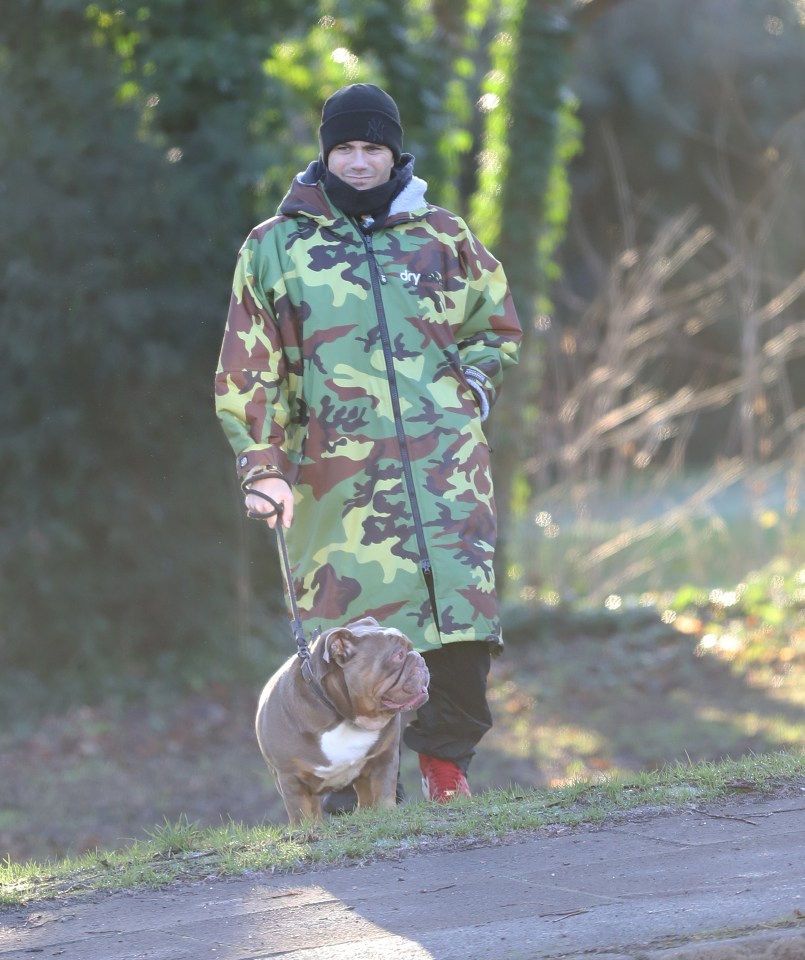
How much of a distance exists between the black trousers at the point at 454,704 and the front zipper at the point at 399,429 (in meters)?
0.21

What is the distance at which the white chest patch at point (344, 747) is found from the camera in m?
4.26

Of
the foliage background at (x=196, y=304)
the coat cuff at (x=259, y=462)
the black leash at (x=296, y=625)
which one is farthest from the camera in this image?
the foliage background at (x=196, y=304)

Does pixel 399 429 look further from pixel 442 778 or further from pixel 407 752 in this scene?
pixel 407 752

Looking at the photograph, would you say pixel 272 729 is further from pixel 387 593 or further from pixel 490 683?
pixel 490 683

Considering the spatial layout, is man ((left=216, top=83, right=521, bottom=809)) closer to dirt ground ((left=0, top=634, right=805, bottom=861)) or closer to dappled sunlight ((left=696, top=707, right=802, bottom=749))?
dirt ground ((left=0, top=634, right=805, bottom=861))

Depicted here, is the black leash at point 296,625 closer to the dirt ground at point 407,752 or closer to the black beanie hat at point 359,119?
the black beanie hat at point 359,119

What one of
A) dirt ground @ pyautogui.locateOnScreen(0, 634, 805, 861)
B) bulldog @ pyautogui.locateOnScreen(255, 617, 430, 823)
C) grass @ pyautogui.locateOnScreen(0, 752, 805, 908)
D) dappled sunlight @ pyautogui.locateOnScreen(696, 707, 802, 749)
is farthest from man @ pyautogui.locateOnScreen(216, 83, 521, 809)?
dappled sunlight @ pyautogui.locateOnScreen(696, 707, 802, 749)

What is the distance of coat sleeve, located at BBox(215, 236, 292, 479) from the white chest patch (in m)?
0.81

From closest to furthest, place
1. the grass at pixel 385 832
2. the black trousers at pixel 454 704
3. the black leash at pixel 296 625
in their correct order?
1. the grass at pixel 385 832
2. the black leash at pixel 296 625
3. the black trousers at pixel 454 704

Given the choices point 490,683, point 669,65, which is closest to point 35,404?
point 490,683

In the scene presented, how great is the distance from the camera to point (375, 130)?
4.67 meters

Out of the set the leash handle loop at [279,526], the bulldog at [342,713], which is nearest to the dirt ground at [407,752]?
the bulldog at [342,713]

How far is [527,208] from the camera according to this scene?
11.9 meters

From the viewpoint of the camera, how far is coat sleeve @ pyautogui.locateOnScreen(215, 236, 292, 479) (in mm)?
4441
